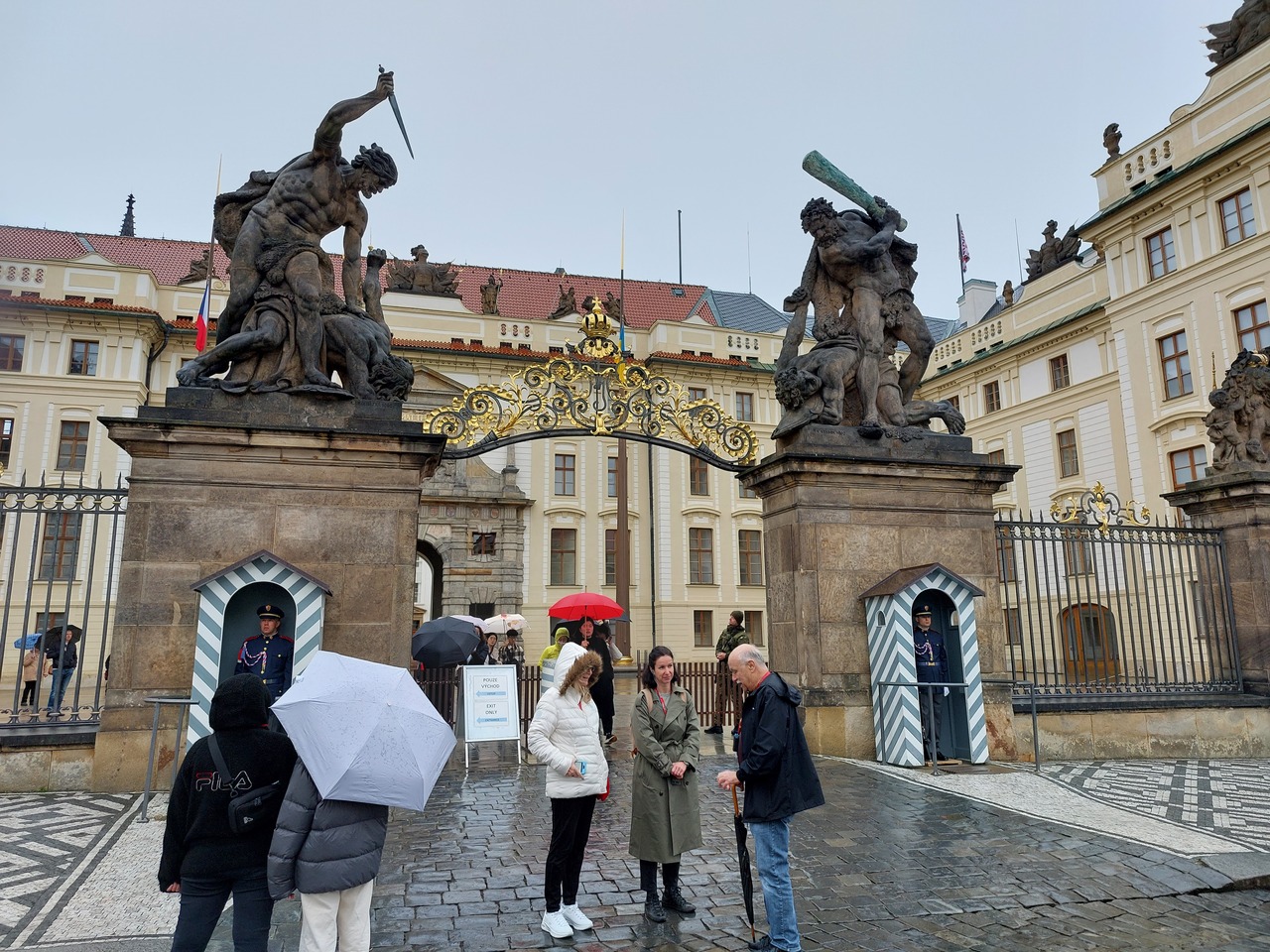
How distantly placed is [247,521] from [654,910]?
238 inches

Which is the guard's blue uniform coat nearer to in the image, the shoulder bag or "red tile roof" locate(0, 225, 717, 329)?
the shoulder bag

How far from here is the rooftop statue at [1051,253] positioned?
34.2 m

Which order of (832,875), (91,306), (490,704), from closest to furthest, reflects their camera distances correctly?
1. (832,875)
2. (490,704)
3. (91,306)

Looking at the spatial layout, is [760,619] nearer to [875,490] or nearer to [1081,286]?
[1081,286]

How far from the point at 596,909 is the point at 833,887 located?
1.53 m

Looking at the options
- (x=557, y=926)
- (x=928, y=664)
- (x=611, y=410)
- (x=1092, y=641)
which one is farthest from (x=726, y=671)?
(x=557, y=926)

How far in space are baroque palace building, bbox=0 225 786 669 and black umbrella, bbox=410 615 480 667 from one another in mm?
16636

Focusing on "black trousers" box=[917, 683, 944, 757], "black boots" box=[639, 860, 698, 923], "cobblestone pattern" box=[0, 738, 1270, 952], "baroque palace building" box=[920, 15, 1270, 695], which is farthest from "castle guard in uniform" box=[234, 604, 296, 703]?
"baroque palace building" box=[920, 15, 1270, 695]

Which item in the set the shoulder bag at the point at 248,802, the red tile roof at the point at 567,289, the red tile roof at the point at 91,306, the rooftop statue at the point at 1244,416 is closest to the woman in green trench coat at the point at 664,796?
the shoulder bag at the point at 248,802

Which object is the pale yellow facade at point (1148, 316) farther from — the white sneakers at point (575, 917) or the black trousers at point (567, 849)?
the white sneakers at point (575, 917)

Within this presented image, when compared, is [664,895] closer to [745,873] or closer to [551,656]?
[745,873]

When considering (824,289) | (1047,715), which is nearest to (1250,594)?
(1047,715)

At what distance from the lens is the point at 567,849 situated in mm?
4859

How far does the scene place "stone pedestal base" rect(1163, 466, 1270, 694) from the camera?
39.3 ft
